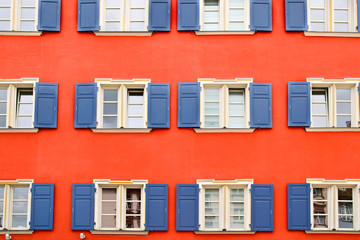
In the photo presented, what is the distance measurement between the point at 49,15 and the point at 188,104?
4.47 meters

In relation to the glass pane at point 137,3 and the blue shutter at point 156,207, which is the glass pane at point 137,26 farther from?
the blue shutter at point 156,207

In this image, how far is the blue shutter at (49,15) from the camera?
12.3 metres

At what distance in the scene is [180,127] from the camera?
12.0 metres

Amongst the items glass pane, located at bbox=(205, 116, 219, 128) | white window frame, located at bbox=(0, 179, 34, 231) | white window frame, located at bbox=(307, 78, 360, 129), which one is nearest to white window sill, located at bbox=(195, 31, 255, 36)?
white window frame, located at bbox=(307, 78, 360, 129)

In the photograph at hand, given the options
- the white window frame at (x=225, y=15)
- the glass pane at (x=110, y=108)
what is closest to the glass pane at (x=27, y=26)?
the glass pane at (x=110, y=108)

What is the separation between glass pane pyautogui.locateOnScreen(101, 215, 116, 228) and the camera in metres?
12.0

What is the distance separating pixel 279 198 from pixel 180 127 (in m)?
3.14

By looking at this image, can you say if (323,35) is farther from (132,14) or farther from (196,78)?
(132,14)

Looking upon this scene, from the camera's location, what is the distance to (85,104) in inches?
475

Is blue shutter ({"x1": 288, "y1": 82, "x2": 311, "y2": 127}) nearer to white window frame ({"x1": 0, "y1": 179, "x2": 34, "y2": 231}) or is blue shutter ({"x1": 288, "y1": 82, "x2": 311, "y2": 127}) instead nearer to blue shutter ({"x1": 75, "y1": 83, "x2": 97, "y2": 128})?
blue shutter ({"x1": 75, "y1": 83, "x2": 97, "y2": 128})

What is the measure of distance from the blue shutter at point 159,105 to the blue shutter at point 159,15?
155 cm

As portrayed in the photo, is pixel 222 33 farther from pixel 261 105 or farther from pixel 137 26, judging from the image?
pixel 137 26

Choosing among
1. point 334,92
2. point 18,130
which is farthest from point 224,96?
point 18,130

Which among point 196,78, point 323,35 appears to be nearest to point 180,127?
point 196,78
